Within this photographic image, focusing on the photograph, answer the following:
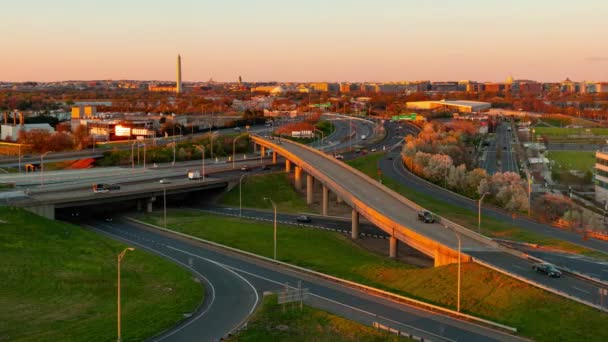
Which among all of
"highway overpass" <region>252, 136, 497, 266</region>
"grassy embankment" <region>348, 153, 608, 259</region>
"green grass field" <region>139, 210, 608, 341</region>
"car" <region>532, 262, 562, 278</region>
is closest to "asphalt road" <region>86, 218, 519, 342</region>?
"green grass field" <region>139, 210, 608, 341</region>

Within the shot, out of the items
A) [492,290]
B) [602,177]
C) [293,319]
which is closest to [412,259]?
[492,290]

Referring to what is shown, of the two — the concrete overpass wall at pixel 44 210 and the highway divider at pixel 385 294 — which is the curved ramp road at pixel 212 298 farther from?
the concrete overpass wall at pixel 44 210

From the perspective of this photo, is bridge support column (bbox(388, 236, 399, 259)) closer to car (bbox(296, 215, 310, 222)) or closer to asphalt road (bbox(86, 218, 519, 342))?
asphalt road (bbox(86, 218, 519, 342))

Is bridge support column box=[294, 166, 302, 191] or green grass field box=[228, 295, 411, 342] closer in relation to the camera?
green grass field box=[228, 295, 411, 342]

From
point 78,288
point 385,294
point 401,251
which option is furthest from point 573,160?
point 78,288

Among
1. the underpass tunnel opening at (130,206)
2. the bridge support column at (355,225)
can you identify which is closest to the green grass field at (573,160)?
the bridge support column at (355,225)

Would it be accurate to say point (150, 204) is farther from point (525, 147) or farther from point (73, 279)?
point (525, 147)
